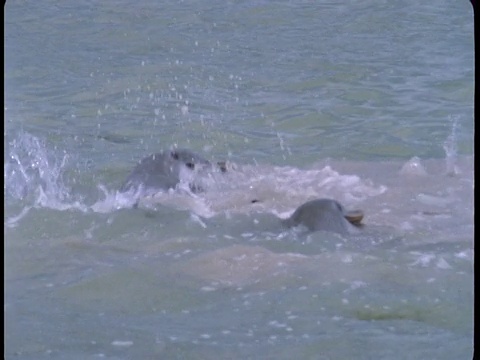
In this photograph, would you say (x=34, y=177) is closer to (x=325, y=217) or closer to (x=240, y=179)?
(x=240, y=179)

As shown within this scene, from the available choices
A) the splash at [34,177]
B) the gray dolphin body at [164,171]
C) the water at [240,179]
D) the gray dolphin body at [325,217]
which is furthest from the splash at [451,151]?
the splash at [34,177]

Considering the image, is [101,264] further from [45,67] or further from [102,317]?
[45,67]

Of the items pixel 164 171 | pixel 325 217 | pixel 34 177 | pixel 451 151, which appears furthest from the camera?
pixel 451 151

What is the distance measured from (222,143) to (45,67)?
9.72 ft

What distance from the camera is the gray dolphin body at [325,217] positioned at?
209 inches

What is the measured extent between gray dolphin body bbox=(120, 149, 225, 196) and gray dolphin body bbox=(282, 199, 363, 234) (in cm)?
104

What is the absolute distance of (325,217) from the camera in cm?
532

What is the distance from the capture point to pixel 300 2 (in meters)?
12.9

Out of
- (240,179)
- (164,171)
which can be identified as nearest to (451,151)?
(240,179)

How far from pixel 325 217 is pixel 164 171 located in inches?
56.5

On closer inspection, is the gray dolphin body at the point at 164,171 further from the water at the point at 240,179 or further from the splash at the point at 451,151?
the splash at the point at 451,151

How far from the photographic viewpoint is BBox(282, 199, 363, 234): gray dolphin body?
530 centimetres

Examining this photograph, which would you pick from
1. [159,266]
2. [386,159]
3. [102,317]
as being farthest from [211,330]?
[386,159]

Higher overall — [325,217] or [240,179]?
[325,217]
